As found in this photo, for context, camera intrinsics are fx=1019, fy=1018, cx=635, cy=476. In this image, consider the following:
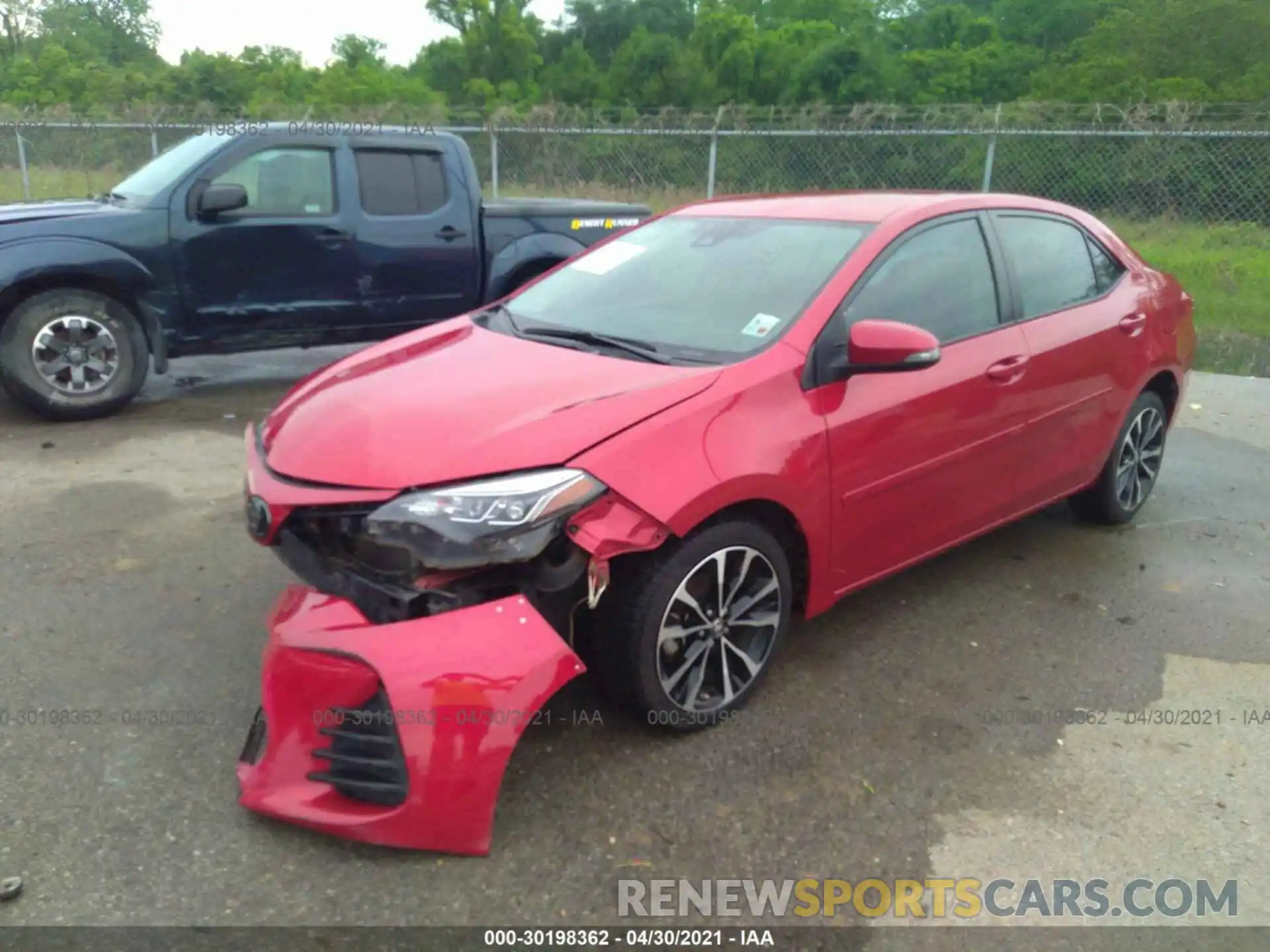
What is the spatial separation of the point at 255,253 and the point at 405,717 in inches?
202

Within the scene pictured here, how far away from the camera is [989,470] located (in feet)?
12.9

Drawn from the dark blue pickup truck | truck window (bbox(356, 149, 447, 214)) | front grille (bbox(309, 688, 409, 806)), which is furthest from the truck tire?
front grille (bbox(309, 688, 409, 806))

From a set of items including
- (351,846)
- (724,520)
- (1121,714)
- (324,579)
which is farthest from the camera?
(1121,714)

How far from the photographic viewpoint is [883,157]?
13.1 m

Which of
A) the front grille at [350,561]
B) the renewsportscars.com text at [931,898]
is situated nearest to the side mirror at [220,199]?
the front grille at [350,561]

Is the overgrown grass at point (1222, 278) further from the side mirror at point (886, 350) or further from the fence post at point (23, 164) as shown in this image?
the fence post at point (23, 164)

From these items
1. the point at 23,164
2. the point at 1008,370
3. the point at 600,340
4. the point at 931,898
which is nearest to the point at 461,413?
the point at 600,340

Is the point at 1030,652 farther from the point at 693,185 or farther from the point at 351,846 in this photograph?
the point at 693,185

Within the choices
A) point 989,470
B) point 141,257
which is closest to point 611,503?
point 989,470

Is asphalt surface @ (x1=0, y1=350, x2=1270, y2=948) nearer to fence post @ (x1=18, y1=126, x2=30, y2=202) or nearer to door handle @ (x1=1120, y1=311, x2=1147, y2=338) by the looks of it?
door handle @ (x1=1120, y1=311, x2=1147, y2=338)

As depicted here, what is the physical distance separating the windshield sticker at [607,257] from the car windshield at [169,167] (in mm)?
3708

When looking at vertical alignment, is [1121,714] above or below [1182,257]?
below

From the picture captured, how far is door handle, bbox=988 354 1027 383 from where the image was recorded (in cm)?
383

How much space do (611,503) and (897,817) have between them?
46.8 inches
